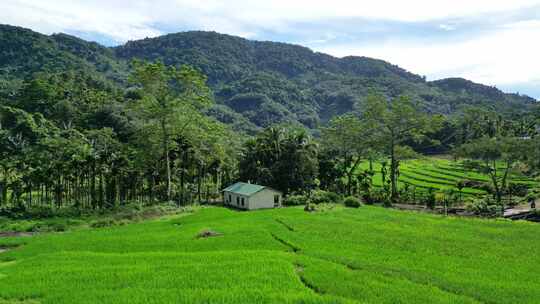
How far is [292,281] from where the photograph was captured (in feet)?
57.8

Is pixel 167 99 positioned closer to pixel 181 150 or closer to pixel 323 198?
pixel 181 150

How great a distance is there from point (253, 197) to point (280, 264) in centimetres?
2498

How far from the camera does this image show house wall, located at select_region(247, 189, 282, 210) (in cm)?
4503

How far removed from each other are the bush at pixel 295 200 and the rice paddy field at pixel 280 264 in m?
15.8

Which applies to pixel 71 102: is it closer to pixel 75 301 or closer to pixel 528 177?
pixel 75 301

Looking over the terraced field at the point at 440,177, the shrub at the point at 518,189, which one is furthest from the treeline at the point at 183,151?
the terraced field at the point at 440,177

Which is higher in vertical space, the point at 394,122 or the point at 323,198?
the point at 394,122

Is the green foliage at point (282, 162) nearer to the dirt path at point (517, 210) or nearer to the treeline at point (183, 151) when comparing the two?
the treeline at point (183, 151)

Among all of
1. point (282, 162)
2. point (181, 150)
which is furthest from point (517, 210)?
point (181, 150)

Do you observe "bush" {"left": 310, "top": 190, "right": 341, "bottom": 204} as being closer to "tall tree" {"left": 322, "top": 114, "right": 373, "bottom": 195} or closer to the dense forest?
the dense forest

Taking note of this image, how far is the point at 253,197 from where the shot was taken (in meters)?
45.0

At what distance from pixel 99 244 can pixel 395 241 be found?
1787 cm

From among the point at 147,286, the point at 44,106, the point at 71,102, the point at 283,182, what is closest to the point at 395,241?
the point at 147,286

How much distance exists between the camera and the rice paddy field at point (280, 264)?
Result: 635 inches
